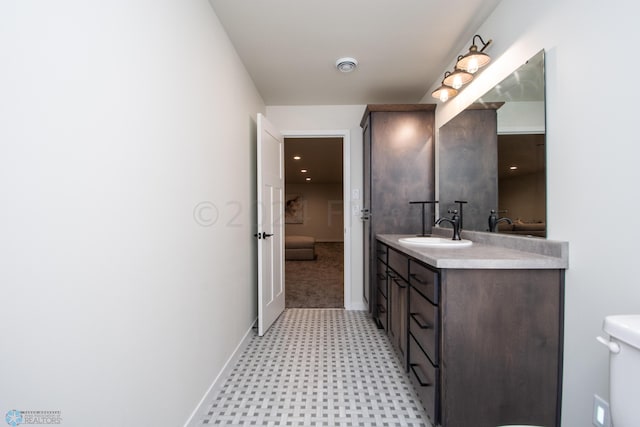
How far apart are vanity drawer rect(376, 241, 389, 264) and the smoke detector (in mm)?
1531

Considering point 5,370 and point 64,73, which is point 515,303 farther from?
point 64,73

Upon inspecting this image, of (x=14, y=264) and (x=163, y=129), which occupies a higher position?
(x=163, y=129)

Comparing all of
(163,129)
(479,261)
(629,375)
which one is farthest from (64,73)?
(629,375)

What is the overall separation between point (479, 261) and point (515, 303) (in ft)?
0.81

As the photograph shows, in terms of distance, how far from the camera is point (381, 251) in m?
2.53

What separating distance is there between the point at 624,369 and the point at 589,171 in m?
0.72

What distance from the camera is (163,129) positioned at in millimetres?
1200

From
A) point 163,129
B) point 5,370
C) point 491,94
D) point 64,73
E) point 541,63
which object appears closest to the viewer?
point 5,370

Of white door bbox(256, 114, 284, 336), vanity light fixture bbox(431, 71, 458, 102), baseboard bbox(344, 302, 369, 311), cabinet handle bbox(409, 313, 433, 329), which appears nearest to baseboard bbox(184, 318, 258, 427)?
white door bbox(256, 114, 284, 336)

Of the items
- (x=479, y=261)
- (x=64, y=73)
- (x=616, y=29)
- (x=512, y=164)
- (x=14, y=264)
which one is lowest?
(x=479, y=261)

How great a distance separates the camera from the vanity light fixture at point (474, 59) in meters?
1.71

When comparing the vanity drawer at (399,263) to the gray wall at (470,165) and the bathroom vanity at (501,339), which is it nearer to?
the bathroom vanity at (501,339)

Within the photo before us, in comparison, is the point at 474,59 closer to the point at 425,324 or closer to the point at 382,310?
the point at 425,324

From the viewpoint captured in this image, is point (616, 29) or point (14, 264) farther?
point (616, 29)
